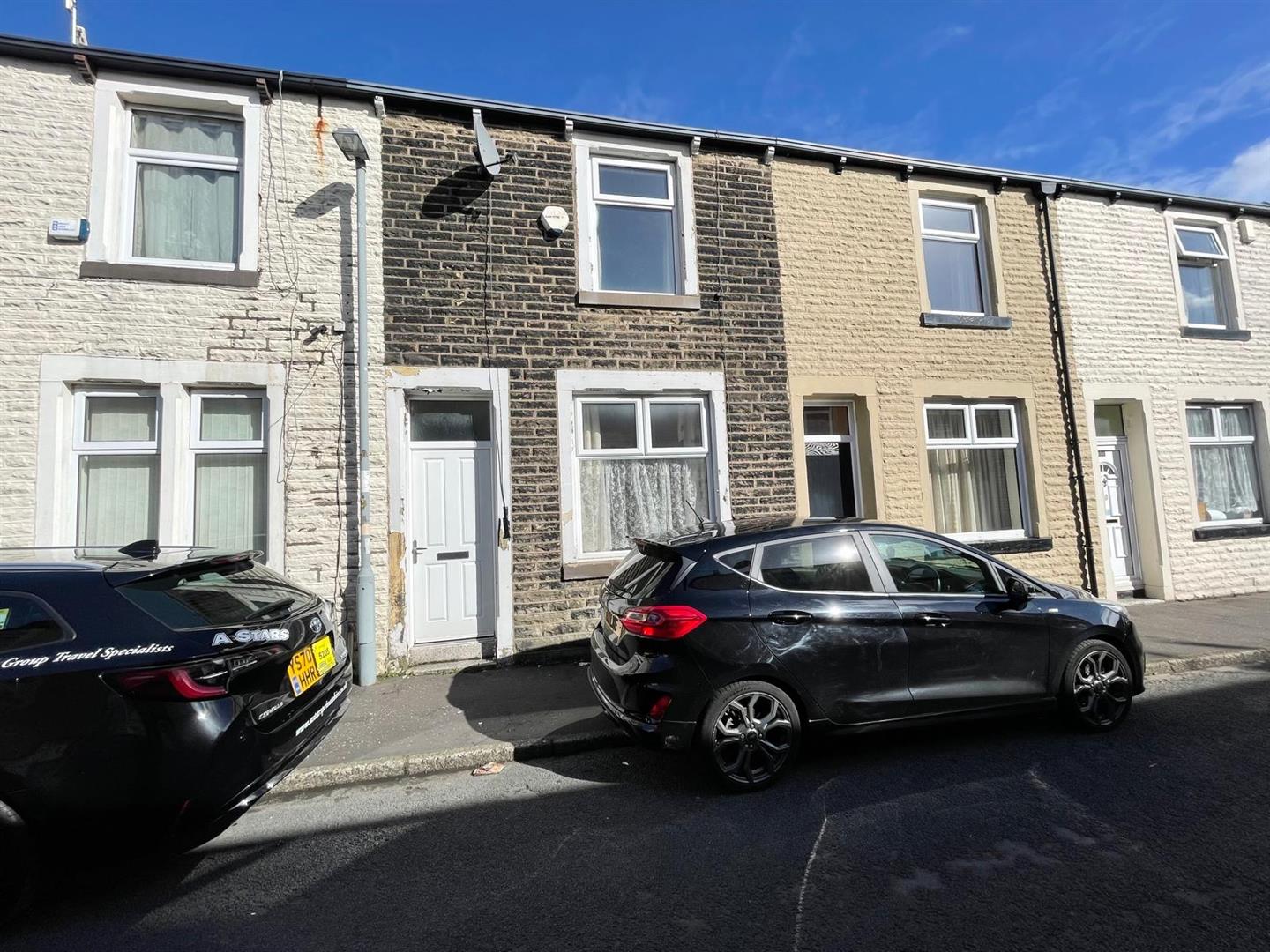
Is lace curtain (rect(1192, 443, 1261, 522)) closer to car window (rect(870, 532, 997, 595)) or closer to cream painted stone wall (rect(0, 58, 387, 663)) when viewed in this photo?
car window (rect(870, 532, 997, 595))

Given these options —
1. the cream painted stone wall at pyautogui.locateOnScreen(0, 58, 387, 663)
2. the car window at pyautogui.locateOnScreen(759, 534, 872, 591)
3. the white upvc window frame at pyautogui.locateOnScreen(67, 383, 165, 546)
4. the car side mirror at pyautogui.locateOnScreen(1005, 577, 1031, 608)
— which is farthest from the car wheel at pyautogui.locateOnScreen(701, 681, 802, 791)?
the white upvc window frame at pyautogui.locateOnScreen(67, 383, 165, 546)

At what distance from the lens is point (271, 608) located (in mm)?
3373

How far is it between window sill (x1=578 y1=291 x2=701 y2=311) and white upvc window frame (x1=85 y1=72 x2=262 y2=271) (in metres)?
3.35

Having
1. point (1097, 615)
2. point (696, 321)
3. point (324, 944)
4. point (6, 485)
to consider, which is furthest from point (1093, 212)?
point (6, 485)

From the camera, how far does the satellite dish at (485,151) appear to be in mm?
6598

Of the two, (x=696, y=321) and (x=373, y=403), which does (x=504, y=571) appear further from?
(x=696, y=321)

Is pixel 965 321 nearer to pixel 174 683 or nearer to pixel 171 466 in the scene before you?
pixel 174 683

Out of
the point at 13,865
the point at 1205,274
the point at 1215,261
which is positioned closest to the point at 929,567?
the point at 13,865

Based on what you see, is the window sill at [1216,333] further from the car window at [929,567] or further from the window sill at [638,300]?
the car window at [929,567]

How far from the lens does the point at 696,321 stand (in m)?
7.36

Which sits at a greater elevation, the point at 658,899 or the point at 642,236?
the point at 642,236

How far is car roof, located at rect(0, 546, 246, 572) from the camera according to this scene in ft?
9.66

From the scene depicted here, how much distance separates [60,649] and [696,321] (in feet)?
20.3

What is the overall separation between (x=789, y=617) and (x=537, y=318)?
444 centimetres
